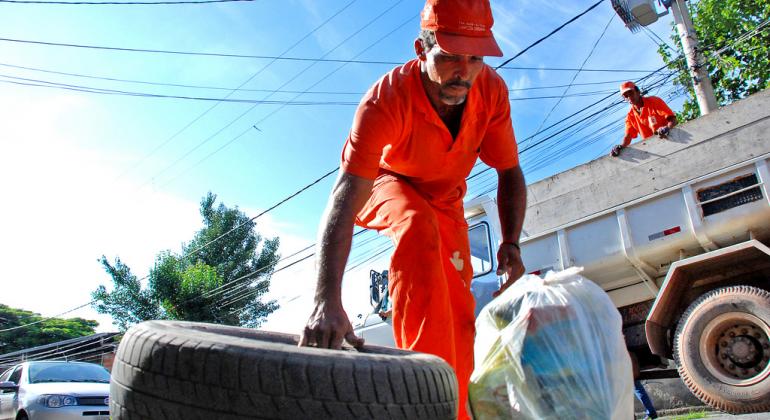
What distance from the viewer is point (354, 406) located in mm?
1397

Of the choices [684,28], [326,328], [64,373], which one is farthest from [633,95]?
[64,373]

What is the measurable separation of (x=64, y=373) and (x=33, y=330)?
34.8m

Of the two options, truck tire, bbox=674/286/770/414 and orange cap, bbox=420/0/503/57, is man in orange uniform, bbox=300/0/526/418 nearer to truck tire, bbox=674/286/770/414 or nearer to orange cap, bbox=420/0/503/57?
orange cap, bbox=420/0/503/57

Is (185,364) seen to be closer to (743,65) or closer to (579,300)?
(579,300)

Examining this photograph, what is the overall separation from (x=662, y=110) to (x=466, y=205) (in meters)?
2.63

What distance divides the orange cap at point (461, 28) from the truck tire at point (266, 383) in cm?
123

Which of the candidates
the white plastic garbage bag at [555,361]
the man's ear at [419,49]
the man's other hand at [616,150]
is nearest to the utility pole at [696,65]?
the man's other hand at [616,150]

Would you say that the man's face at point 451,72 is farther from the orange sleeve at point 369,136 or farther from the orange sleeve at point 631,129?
the orange sleeve at point 631,129

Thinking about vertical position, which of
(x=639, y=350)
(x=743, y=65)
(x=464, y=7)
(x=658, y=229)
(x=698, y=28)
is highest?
(x=698, y=28)

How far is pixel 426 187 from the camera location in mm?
2697

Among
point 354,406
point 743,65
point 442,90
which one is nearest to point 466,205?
point 442,90

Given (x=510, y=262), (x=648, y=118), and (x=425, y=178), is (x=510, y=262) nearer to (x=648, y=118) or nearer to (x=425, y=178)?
(x=425, y=178)

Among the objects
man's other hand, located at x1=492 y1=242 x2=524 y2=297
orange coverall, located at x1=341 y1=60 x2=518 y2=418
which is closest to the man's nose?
orange coverall, located at x1=341 y1=60 x2=518 y2=418

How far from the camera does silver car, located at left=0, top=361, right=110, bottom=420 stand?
7.96 metres
